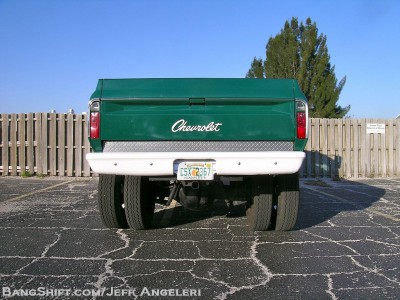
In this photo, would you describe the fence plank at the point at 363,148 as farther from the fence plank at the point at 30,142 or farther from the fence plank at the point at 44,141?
the fence plank at the point at 30,142

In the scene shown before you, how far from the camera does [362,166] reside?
12.5m

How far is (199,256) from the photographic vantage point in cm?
396

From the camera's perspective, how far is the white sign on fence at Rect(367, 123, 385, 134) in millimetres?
12492

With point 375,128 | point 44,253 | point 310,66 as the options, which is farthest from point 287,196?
point 310,66

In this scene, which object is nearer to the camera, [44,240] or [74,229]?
[44,240]

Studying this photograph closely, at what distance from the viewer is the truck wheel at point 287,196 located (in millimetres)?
4582

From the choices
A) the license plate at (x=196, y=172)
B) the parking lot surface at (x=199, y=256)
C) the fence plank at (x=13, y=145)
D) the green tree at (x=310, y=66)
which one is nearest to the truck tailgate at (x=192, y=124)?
the license plate at (x=196, y=172)

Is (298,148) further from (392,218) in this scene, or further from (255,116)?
(392,218)

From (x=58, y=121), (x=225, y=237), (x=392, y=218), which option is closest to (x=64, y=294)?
(x=225, y=237)

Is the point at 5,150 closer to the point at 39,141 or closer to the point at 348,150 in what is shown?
the point at 39,141

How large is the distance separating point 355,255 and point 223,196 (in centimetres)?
172

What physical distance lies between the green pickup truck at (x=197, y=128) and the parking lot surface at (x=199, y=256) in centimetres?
81

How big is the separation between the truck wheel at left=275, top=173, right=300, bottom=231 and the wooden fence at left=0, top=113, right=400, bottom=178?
789 cm

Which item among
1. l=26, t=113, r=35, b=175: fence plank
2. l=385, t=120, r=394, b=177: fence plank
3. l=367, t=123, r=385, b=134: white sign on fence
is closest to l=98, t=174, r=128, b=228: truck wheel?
l=26, t=113, r=35, b=175: fence plank
